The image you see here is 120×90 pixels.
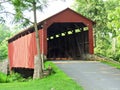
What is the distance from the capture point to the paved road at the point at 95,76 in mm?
14367

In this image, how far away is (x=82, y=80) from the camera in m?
15.9

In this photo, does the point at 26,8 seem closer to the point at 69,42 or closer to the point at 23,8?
the point at 23,8

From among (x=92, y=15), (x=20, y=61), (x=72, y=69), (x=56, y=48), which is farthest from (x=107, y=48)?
(x=72, y=69)

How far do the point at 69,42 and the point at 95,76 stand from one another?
1345cm

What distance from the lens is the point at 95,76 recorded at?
1698 cm

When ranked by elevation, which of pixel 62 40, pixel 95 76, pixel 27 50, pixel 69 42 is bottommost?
pixel 95 76

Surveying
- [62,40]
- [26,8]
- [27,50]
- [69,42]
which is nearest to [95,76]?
[26,8]

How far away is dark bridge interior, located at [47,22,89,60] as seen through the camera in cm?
2778

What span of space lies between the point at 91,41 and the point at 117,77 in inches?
392

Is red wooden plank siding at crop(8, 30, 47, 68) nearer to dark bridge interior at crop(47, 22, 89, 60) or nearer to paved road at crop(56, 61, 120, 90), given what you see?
dark bridge interior at crop(47, 22, 89, 60)

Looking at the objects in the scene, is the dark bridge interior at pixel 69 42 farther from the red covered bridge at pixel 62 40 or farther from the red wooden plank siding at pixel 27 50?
the red wooden plank siding at pixel 27 50

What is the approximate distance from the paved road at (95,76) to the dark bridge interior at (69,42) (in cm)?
667

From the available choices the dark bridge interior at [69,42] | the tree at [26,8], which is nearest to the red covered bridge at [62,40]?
the dark bridge interior at [69,42]

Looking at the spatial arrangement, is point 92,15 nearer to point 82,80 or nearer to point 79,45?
point 79,45
